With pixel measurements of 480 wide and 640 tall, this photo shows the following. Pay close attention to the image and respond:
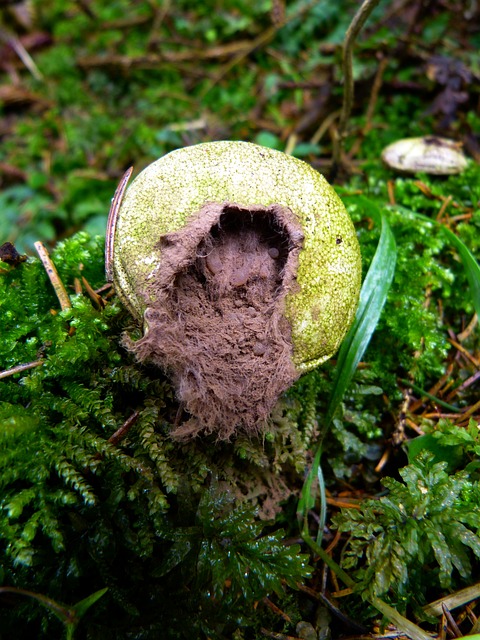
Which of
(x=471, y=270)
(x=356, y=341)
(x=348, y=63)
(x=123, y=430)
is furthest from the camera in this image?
(x=348, y=63)

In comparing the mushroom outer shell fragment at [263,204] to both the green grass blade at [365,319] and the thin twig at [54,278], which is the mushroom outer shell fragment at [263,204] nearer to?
the green grass blade at [365,319]

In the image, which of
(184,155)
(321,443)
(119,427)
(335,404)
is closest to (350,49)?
(184,155)

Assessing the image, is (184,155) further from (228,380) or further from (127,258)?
(228,380)

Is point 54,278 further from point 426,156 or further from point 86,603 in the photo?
point 426,156

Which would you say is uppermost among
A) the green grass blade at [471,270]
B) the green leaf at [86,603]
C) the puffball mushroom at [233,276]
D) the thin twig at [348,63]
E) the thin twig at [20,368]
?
the thin twig at [348,63]

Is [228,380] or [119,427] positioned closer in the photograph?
[228,380]

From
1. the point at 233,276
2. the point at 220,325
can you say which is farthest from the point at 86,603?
the point at 233,276

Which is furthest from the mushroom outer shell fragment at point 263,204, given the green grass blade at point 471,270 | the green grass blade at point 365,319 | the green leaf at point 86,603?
the green leaf at point 86,603
